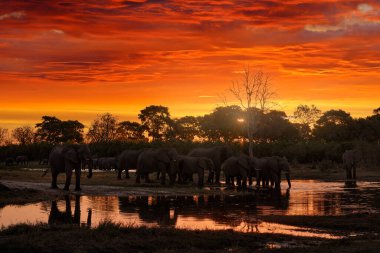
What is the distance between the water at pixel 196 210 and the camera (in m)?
24.5

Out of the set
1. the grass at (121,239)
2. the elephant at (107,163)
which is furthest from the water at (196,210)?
the elephant at (107,163)

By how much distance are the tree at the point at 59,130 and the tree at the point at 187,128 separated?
23125 millimetres

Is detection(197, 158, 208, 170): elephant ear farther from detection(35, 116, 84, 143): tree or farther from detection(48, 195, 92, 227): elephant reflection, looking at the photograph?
detection(35, 116, 84, 143): tree

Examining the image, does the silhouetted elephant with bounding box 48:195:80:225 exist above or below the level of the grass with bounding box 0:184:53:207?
below

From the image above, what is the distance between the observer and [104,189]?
132 ft

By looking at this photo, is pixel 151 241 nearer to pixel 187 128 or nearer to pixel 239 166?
pixel 239 166

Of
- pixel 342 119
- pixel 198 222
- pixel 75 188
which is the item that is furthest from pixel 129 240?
pixel 342 119

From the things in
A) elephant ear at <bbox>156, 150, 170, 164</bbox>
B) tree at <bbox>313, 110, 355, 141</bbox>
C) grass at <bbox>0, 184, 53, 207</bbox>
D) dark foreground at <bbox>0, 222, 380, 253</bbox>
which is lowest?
dark foreground at <bbox>0, 222, 380, 253</bbox>

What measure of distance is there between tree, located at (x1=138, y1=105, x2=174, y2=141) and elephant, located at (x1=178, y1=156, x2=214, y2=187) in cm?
10327

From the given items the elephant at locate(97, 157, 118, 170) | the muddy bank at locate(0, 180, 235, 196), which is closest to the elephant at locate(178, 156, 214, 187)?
the muddy bank at locate(0, 180, 235, 196)

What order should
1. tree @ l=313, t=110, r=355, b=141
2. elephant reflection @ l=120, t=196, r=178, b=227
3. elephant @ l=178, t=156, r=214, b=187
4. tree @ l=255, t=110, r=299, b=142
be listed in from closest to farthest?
1. elephant reflection @ l=120, t=196, r=178, b=227
2. elephant @ l=178, t=156, r=214, b=187
3. tree @ l=313, t=110, r=355, b=141
4. tree @ l=255, t=110, r=299, b=142

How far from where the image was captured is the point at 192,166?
156 feet

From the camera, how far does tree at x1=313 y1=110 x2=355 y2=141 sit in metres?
126

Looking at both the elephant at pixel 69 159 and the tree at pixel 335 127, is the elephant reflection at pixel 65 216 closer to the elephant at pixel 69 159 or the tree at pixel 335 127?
the elephant at pixel 69 159
